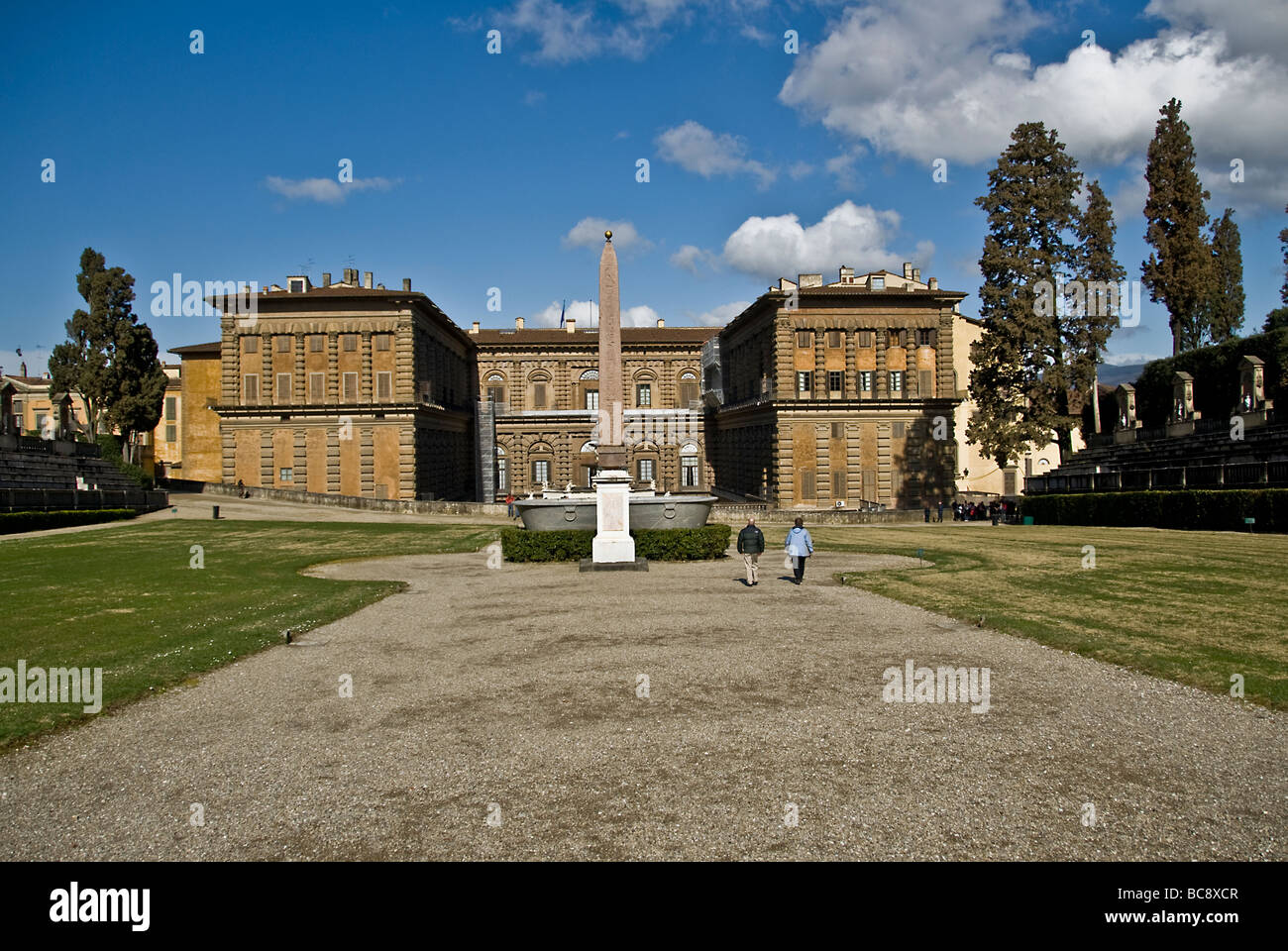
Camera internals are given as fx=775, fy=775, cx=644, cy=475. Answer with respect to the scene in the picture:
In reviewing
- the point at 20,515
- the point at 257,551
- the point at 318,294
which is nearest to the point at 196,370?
the point at 318,294

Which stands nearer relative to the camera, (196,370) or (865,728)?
(865,728)

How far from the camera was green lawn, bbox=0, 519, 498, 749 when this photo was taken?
10.5 m

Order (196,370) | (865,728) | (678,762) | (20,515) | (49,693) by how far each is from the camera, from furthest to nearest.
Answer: (196,370), (20,515), (49,693), (865,728), (678,762)

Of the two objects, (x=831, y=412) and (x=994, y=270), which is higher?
(x=994, y=270)

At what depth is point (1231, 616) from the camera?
12.6 metres

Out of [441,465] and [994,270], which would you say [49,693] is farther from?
[441,465]

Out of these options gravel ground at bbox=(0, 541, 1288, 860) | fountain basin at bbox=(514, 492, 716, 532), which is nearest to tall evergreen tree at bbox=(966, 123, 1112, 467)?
fountain basin at bbox=(514, 492, 716, 532)

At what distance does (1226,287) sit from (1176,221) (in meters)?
11.2

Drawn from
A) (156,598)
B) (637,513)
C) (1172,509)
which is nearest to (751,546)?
(637,513)

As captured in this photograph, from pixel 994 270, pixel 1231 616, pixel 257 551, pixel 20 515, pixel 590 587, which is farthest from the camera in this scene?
pixel 994 270

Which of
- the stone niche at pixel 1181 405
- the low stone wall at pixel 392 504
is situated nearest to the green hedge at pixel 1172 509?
the stone niche at pixel 1181 405

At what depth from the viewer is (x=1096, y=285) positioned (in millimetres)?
38438

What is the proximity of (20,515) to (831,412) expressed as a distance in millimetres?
39955

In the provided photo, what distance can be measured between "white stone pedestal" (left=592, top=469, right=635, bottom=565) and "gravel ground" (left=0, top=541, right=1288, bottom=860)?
356 inches
